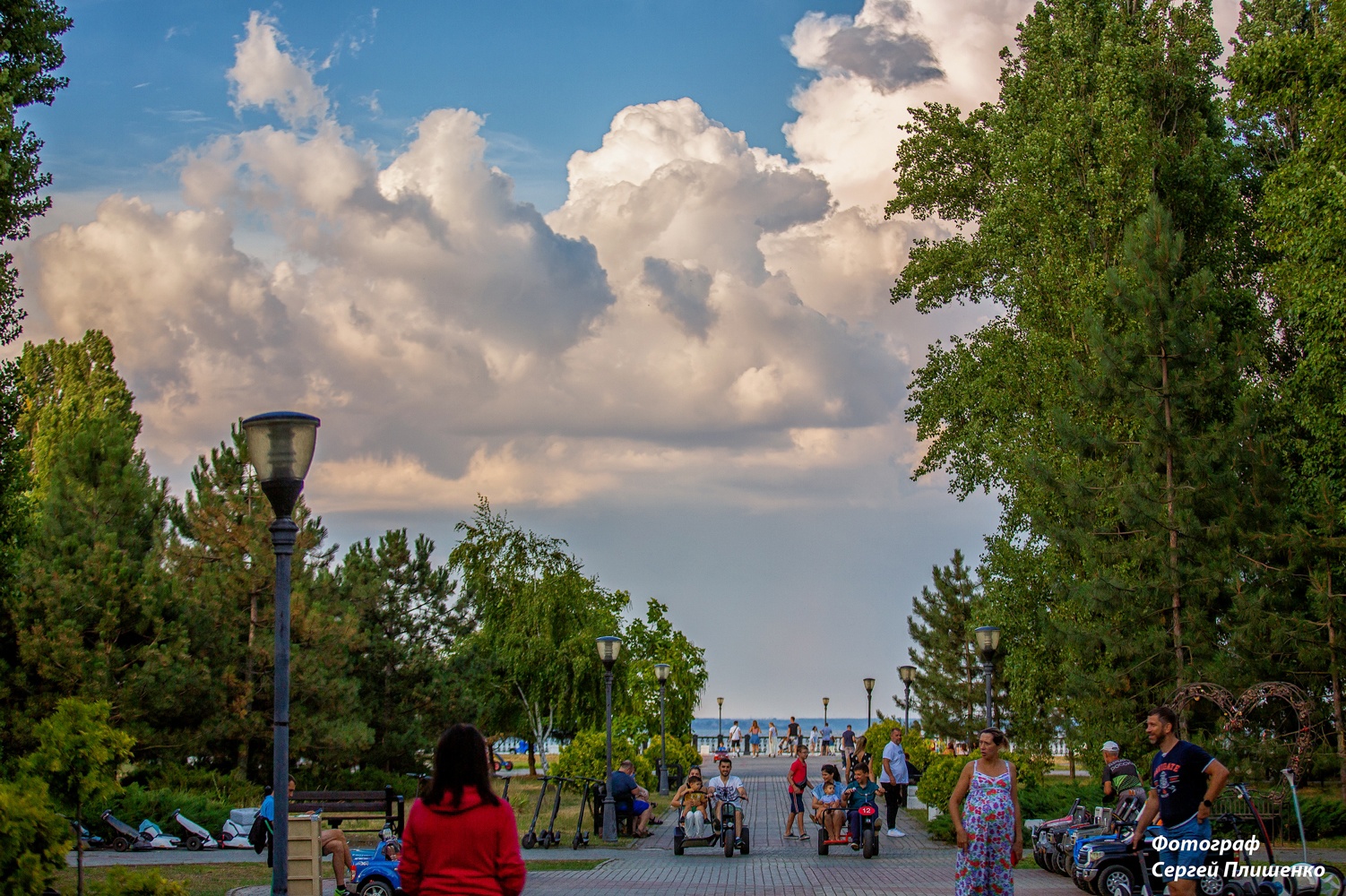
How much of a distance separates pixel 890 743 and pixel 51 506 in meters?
19.8

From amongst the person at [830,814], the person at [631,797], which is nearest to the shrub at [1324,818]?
the person at [830,814]

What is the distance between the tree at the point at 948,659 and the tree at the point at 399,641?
21.6 metres

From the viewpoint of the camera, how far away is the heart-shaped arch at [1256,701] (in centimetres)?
2170

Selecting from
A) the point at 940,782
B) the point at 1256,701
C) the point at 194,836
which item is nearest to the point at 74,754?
the point at 194,836

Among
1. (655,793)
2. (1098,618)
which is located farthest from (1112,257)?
(655,793)

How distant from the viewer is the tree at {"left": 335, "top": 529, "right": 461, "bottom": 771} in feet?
126

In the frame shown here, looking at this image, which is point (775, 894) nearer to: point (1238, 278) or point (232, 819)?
point (232, 819)

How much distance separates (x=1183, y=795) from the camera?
1034 cm

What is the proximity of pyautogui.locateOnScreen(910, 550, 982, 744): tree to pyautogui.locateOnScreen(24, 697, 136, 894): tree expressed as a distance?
137ft

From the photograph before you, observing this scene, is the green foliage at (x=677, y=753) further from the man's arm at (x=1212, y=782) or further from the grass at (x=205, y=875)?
the man's arm at (x=1212, y=782)

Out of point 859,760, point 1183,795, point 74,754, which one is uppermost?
point 74,754

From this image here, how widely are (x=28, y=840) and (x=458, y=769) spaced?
254 inches

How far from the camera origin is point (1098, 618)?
27.9 meters

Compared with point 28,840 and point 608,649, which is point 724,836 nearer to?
point 608,649
